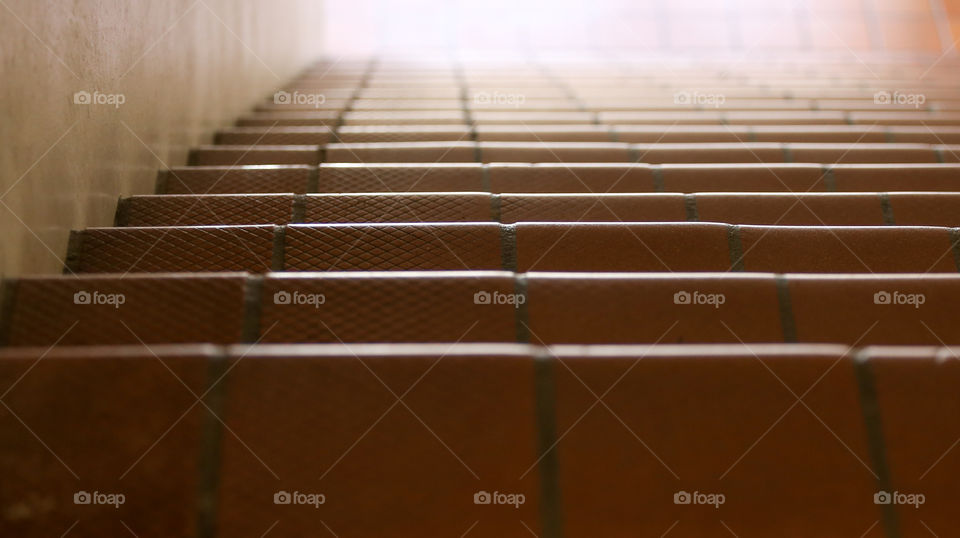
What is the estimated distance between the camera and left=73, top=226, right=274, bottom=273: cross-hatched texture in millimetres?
735

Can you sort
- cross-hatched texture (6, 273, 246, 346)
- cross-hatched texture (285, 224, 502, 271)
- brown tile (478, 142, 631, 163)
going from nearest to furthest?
1. cross-hatched texture (6, 273, 246, 346)
2. cross-hatched texture (285, 224, 502, 271)
3. brown tile (478, 142, 631, 163)

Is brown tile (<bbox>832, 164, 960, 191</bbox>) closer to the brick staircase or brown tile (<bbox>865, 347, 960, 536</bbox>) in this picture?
the brick staircase

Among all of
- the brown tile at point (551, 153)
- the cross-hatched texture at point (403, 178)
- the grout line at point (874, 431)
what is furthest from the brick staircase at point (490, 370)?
the brown tile at point (551, 153)

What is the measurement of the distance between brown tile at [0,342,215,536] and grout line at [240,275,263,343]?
0.08 meters

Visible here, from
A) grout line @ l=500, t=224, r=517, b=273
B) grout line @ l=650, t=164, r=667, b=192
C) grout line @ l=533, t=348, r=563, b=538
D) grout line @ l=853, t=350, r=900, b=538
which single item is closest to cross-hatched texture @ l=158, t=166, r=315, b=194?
grout line @ l=500, t=224, r=517, b=273

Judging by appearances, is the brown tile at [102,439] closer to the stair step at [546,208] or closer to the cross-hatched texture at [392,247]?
the cross-hatched texture at [392,247]

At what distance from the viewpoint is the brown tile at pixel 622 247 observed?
74cm

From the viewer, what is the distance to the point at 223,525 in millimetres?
480

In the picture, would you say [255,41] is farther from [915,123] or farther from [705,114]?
[915,123]

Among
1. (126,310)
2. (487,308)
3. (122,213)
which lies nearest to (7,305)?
(126,310)

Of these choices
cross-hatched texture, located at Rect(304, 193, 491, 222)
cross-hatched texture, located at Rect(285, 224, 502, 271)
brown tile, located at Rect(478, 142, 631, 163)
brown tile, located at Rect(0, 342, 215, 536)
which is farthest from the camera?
brown tile, located at Rect(478, 142, 631, 163)

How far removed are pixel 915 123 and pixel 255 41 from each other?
1641mm

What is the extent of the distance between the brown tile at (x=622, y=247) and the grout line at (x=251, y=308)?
265mm

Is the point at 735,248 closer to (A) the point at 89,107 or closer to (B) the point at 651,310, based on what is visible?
(B) the point at 651,310
